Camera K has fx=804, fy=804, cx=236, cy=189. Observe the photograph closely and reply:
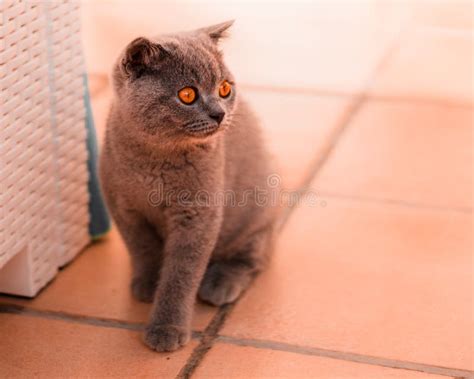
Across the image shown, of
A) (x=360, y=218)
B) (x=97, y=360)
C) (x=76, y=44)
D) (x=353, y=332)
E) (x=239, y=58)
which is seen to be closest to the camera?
(x=97, y=360)

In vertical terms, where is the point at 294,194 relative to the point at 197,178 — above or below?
below

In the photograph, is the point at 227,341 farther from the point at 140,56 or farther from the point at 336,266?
the point at 140,56

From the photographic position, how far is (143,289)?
1718mm

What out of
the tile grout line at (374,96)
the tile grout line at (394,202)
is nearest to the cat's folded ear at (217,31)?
the tile grout line at (394,202)

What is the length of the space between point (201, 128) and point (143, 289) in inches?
17.2

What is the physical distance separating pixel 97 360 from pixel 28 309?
0.26m

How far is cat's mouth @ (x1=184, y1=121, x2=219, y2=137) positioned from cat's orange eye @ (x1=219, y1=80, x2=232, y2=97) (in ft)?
0.31

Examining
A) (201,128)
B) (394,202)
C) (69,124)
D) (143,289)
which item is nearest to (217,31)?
(201,128)

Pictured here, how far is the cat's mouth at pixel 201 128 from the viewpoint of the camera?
1.46 m

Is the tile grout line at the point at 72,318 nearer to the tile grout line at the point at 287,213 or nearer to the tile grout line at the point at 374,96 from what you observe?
the tile grout line at the point at 287,213

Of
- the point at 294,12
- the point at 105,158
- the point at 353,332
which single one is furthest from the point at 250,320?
the point at 294,12

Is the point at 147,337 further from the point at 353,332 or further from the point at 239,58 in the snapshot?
the point at 239,58

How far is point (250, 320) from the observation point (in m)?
1.67

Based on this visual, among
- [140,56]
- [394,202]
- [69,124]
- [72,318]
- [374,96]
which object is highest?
[140,56]
